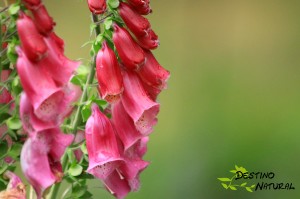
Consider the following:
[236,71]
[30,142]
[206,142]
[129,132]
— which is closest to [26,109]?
[30,142]

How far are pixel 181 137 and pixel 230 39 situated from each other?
400 millimetres

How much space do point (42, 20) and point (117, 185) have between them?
22cm

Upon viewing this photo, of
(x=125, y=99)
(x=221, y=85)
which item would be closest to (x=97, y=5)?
(x=125, y=99)

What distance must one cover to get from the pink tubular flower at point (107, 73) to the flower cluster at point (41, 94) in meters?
0.05

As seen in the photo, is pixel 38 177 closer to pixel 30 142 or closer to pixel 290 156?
pixel 30 142

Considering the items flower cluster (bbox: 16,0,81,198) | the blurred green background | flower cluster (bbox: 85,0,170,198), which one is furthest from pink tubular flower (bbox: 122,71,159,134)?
the blurred green background

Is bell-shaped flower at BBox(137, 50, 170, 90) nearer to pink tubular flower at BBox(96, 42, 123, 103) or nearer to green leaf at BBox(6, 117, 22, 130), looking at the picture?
pink tubular flower at BBox(96, 42, 123, 103)

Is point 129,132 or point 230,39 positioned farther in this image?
point 230,39

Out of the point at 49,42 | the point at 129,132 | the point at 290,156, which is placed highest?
the point at 49,42

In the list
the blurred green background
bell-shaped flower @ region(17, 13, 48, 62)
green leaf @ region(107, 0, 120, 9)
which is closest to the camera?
bell-shaped flower @ region(17, 13, 48, 62)

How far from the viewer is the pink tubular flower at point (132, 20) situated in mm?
861

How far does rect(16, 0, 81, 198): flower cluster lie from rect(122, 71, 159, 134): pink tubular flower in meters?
0.10

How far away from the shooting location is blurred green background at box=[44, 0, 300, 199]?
7.72ft

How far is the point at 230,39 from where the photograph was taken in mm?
2662
